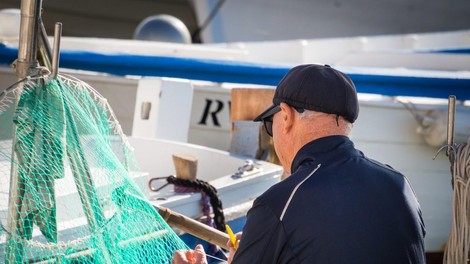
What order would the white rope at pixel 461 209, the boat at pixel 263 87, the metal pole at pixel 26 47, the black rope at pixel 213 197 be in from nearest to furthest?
1. the metal pole at pixel 26 47
2. the white rope at pixel 461 209
3. the black rope at pixel 213 197
4. the boat at pixel 263 87

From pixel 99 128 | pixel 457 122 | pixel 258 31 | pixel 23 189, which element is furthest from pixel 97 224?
pixel 258 31

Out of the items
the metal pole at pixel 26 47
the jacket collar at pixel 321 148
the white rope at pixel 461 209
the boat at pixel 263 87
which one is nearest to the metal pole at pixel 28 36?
the metal pole at pixel 26 47

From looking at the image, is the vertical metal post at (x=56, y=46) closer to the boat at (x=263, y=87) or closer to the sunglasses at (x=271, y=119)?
the sunglasses at (x=271, y=119)

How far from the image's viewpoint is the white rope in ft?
11.3

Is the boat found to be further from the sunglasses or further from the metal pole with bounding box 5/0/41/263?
the sunglasses

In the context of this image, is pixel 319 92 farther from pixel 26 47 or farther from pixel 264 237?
pixel 26 47

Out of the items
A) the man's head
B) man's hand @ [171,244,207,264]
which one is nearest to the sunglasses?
the man's head

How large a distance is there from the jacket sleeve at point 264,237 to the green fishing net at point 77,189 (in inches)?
40.2

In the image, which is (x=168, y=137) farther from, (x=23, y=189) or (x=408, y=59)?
(x=408, y=59)

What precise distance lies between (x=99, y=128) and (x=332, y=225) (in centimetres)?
163

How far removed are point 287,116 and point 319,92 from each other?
13cm

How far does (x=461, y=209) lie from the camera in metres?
3.50

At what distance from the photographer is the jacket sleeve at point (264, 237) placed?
2209 mm

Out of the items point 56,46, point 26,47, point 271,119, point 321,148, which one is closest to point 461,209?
point 271,119
